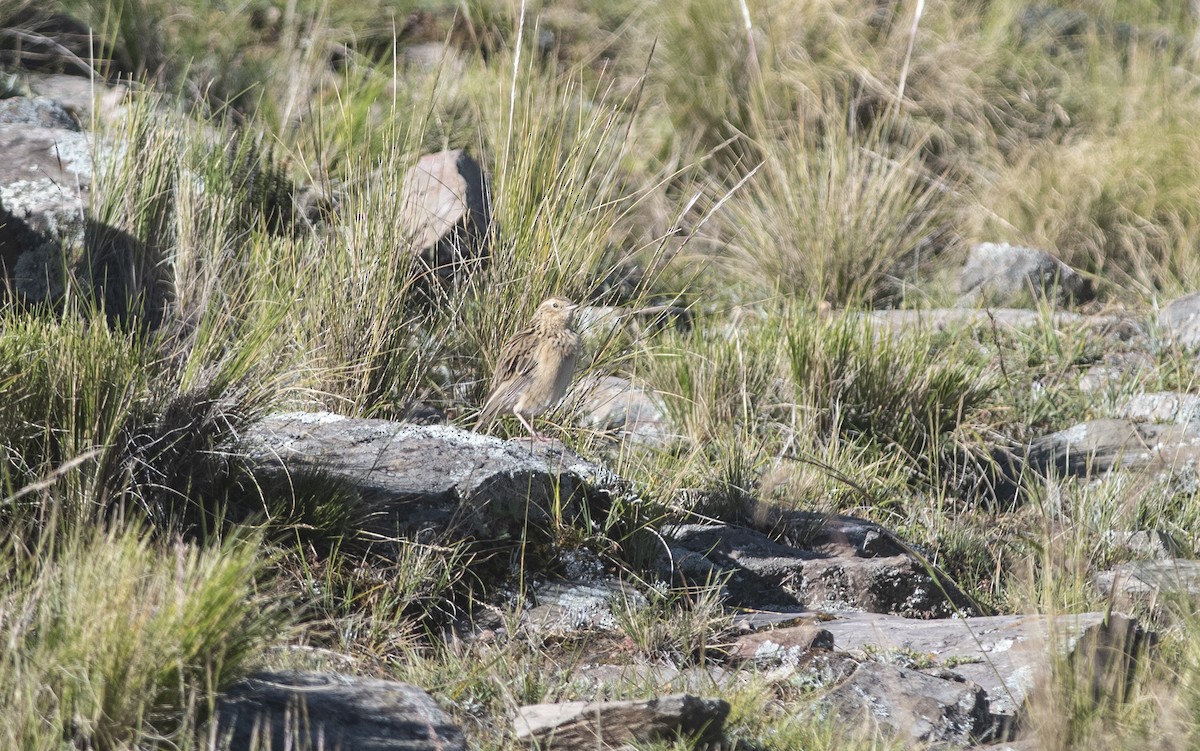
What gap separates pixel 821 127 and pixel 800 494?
5.27 m

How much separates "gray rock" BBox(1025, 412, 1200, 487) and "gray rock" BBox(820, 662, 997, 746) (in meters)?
2.72

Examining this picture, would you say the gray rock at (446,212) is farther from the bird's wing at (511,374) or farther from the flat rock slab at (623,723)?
the flat rock slab at (623,723)

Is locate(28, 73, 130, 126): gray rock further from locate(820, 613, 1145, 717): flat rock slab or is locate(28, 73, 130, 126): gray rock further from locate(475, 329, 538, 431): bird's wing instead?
locate(820, 613, 1145, 717): flat rock slab

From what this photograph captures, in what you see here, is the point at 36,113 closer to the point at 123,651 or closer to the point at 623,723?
the point at 123,651

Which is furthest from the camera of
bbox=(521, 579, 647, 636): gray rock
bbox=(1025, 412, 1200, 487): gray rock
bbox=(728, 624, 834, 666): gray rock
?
bbox=(1025, 412, 1200, 487): gray rock

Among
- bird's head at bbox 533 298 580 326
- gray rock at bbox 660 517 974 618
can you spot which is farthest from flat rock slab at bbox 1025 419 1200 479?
bird's head at bbox 533 298 580 326

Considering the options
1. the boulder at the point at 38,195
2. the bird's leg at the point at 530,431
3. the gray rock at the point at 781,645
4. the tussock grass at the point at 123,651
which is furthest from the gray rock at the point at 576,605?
the boulder at the point at 38,195

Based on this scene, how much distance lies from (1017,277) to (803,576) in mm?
4626

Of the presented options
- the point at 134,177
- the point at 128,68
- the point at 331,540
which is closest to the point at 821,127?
the point at 128,68

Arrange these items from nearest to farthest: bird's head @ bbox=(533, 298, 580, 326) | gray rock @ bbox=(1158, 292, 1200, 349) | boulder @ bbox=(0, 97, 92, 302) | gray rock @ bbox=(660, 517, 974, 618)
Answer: gray rock @ bbox=(660, 517, 974, 618), bird's head @ bbox=(533, 298, 580, 326), boulder @ bbox=(0, 97, 92, 302), gray rock @ bbox=(1158, 292, 1200, 349)

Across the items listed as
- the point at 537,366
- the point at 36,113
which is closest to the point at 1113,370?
the point at 537,366

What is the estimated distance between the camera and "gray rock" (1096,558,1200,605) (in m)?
4.62

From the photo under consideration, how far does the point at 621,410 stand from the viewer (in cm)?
675

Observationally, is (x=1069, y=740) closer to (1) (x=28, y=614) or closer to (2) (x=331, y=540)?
(2) (x=331, y=540)
